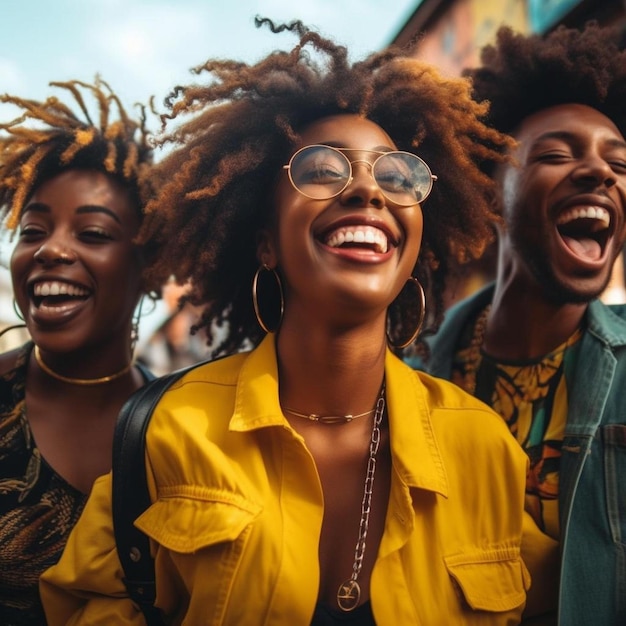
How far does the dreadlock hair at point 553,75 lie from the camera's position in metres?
3.10

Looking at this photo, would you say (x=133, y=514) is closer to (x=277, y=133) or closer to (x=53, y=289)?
(x=53, y=289)

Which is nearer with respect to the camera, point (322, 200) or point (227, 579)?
point (227, 579)

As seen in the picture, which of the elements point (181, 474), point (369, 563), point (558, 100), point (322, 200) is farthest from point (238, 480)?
point (558, 100)

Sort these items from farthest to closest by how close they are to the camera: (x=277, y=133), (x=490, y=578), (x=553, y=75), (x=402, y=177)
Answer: (x=553, y=75)
(x=277, y=133)
(x=402, y=177)
(x=490, y=578)

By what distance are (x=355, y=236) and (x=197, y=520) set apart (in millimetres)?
1032

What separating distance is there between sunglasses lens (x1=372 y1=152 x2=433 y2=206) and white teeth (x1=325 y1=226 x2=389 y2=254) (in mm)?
148

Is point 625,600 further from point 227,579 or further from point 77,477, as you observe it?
point 77,477

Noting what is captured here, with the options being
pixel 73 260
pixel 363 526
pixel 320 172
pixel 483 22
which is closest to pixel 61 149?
pixel 73 260

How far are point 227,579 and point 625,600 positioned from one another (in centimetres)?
146

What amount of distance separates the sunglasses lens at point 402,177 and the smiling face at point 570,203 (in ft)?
2.46

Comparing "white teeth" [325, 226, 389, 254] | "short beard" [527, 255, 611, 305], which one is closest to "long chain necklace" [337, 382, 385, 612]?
"white teeth" [325, 226, 389, 254]

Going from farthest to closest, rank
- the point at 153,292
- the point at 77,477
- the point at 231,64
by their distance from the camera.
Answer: the point at 153,292 < the point at 77,477 < the point at 231,64

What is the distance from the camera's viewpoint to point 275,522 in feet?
6.68

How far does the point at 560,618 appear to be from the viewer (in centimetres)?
227
